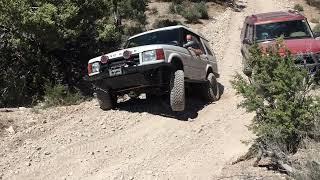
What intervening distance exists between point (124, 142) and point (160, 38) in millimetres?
3225

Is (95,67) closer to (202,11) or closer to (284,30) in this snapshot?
(284,30)

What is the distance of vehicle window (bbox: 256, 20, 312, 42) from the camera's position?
13508 mm

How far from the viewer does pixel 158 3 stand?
1176 inches

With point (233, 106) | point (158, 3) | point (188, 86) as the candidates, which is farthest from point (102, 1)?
point (158, 3)

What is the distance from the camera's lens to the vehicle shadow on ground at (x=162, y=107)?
11.1m

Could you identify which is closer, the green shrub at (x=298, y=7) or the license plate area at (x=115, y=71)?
the license plate area at (x=115, y=71)

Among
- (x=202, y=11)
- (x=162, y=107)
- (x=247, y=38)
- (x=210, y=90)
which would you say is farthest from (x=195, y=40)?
(x=202, y=11)

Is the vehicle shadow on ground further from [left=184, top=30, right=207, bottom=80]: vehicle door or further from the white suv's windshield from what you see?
the white suv's windshield

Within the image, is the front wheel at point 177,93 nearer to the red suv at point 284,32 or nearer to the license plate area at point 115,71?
the license plate area at point 115,71

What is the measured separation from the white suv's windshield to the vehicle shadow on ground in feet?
4.44

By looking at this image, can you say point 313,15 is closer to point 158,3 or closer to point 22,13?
point 158,3

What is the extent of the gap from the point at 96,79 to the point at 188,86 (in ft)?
9.47

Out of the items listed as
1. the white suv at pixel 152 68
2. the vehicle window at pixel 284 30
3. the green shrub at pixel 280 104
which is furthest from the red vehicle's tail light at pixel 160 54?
the vehicle window at pixel 284 30

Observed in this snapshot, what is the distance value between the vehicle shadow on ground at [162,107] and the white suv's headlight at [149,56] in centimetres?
137
